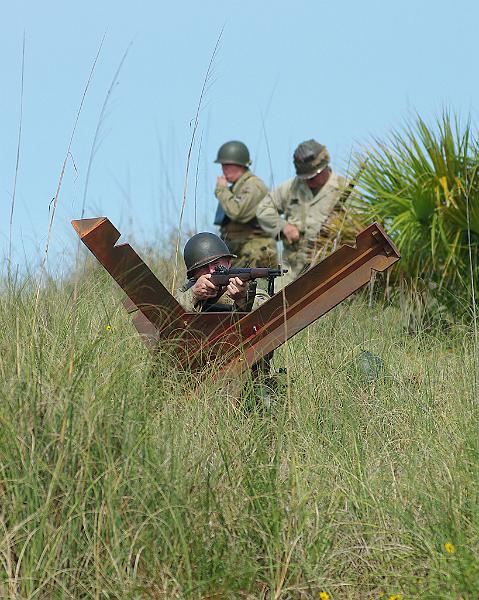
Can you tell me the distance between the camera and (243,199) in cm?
1341

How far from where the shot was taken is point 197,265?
6.87 meters

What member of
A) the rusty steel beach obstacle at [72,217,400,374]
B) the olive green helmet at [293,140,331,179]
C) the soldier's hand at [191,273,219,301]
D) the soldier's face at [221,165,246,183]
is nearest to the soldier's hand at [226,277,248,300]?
the soldier's hand at [191,273,219,301]

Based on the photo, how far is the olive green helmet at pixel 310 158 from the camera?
41.2 feet

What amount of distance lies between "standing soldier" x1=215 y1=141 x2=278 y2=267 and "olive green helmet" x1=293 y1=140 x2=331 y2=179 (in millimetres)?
825

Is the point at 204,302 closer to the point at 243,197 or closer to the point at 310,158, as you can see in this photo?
the point at 310,158

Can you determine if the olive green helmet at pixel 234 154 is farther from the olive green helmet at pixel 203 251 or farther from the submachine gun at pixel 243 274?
the submachine gun at pixel 243 274

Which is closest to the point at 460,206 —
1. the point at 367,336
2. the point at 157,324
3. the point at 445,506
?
the point at 367,336

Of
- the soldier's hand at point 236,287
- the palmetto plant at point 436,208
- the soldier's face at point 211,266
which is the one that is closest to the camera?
the soldier's hand at point 236,287

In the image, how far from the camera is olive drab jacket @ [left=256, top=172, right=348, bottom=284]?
1248 centimetres

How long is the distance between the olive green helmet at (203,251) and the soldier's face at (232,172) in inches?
272

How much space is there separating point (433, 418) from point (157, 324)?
141 centimetres

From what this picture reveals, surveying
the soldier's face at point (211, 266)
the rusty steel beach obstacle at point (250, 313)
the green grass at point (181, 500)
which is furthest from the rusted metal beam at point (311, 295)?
the soldier's face at point (211, 266)

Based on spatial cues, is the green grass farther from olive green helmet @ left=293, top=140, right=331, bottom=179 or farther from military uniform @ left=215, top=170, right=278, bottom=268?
military uniform @ left=215, top=170, right=278, bottom=268

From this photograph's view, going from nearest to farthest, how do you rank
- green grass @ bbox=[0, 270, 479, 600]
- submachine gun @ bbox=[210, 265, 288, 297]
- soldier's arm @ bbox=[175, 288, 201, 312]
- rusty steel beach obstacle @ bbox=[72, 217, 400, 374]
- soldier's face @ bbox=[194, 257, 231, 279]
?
green grass @ bbox=[0, 270, 479, 600]
rusty steel beach obstacle @ bbox=[72, 217, 400, 374]
submachine gun @ bbox=[210, 265, 288, 297]
soldier's arm @ bbox=[175, 288, 201, 312]
soldier's face @ bbox=[194, 257, 231, 279]
